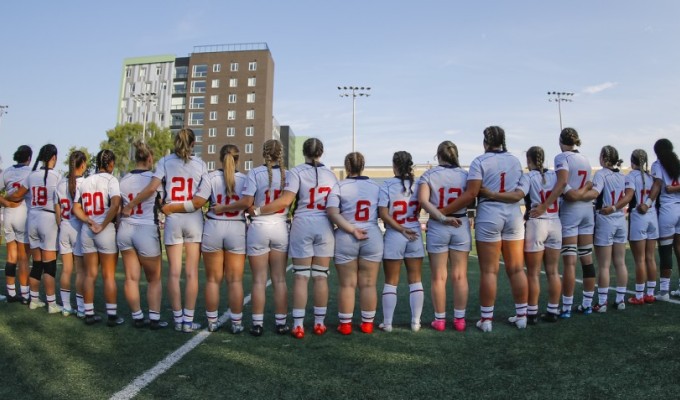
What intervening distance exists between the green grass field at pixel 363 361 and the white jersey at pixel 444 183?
150 centimetres

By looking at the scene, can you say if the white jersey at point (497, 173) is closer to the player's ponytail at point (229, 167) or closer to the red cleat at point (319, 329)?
the red cleat at point (319, 329)

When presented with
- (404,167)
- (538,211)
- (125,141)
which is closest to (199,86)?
(125,141)

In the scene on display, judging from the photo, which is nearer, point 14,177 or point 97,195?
point 97,195

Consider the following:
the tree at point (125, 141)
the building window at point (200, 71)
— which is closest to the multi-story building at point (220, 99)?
the building window at point (200, 71)

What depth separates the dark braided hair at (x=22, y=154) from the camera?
6.86 meters

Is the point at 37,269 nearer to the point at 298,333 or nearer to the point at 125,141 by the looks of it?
the point at 298,333

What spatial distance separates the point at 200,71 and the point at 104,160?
243 feet

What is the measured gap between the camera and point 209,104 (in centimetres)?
7381

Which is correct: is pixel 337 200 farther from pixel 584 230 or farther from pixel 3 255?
pixel 3 255

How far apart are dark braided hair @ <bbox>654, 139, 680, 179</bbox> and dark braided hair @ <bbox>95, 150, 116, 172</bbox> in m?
7.44

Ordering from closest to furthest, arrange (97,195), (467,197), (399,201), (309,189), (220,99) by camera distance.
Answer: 1. (467,197)
2. (309,189)
3. (399,201)
4. (97,195)
5. (220,99)

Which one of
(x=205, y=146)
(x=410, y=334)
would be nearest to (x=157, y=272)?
(x=410, y=334)

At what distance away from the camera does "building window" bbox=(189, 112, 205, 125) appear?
74.4 metres

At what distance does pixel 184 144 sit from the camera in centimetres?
536
